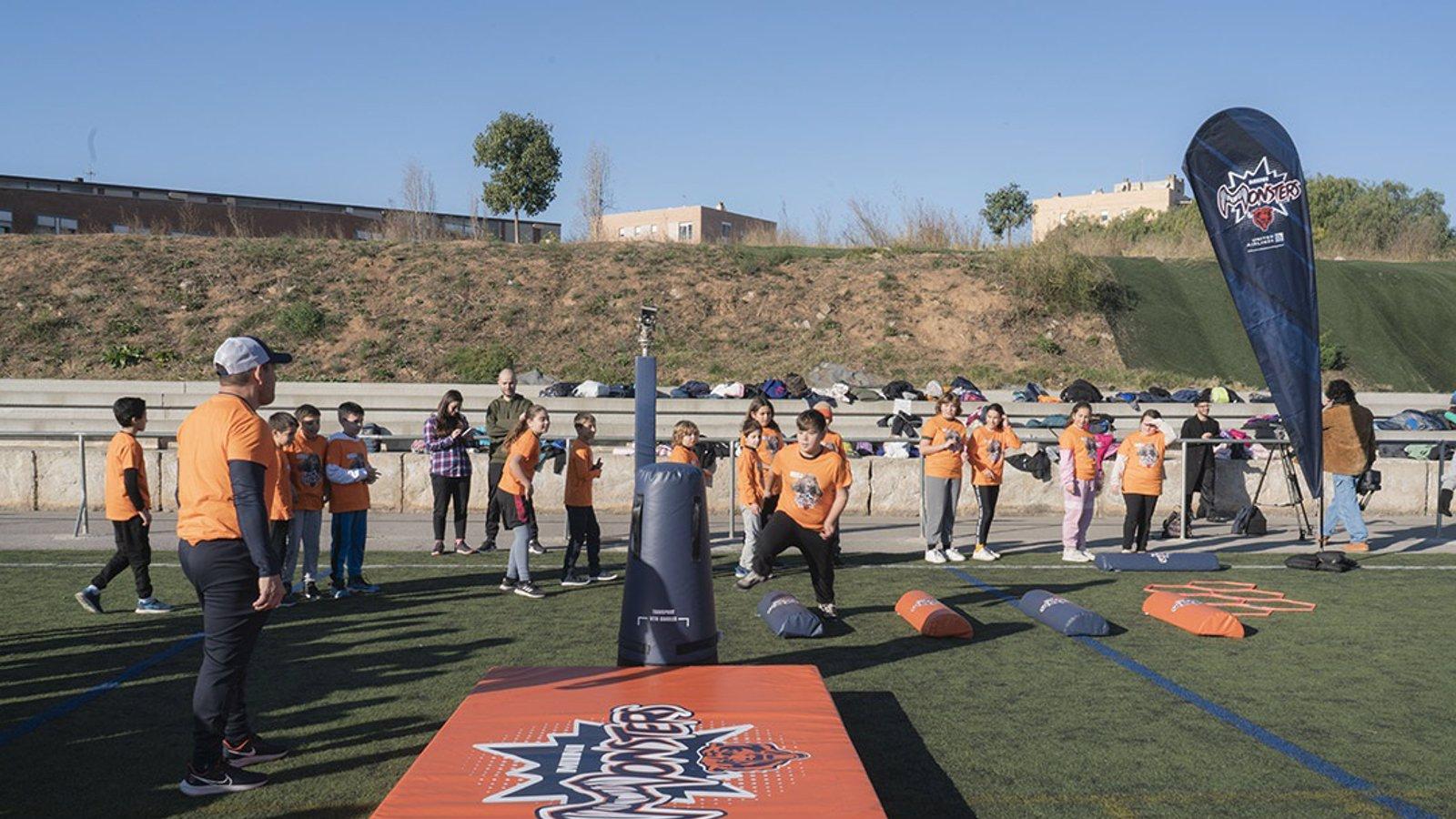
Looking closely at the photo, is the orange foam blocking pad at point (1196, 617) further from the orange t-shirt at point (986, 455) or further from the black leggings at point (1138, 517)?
the black leggings at point (1138, 517)

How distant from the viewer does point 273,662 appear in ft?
25.3

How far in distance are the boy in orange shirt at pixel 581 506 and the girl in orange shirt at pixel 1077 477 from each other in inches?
201

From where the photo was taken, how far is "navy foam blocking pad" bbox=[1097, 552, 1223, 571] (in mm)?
11828

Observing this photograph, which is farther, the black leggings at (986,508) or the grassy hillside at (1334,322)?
the grassy hillside at (1334,322)

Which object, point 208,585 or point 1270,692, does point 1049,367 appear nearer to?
point 1270,692

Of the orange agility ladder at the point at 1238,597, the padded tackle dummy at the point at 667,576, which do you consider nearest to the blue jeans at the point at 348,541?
the padded tackle dummy at the point at 667,576

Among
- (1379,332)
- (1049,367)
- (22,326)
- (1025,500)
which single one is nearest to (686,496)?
(1025,500)

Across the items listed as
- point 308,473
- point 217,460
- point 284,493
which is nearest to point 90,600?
point 284,493

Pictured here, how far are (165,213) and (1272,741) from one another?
178 feet

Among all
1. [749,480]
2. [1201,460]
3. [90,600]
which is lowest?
[90,600]

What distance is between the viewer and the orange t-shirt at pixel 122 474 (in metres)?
8.90

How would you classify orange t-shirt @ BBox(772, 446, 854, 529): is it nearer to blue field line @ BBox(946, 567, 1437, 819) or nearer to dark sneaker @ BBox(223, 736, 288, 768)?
blue field line @ BBox(946, 567, 1437, 819)

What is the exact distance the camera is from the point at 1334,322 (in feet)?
102

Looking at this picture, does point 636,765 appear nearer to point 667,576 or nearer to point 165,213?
point 667,576
